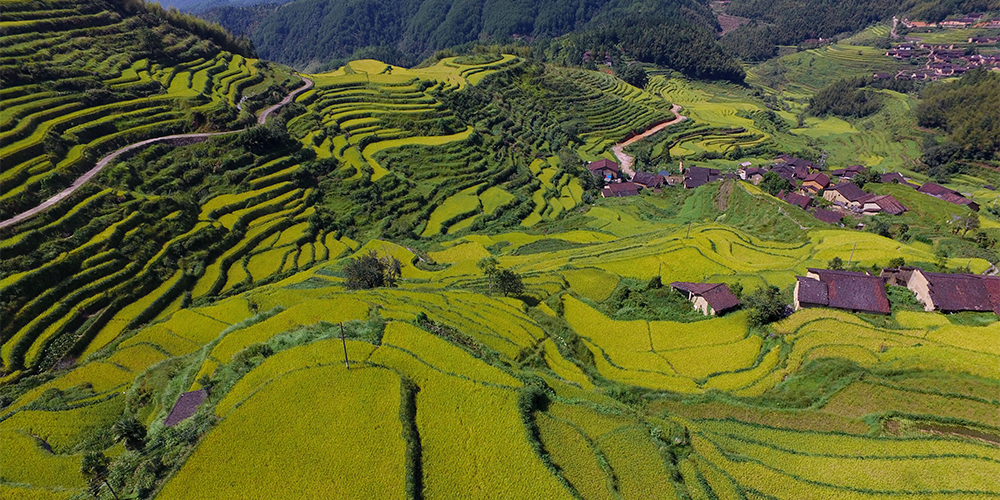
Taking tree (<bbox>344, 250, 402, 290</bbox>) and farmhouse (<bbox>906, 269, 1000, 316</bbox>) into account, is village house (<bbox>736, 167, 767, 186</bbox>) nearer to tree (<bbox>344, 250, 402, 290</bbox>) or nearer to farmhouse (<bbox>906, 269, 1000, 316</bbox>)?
farmhouse (<bbox>906, 269, 1000, 316</bbox>)

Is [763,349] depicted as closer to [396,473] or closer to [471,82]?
[396,473]

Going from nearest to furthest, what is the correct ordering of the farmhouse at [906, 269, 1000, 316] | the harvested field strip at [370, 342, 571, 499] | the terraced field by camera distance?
the harvested field strip at [370, 342, 571, 499], the terraced field, the farmhouse at [906, 269, 1000, 316]

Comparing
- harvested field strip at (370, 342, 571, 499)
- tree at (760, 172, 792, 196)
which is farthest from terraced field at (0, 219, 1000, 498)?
tree at (760, 172, 792, 196)

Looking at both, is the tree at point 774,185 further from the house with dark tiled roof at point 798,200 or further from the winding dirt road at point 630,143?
the winding dirt road at point 630,143

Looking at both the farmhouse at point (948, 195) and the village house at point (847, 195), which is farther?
the farmhouse at point (948, 195)

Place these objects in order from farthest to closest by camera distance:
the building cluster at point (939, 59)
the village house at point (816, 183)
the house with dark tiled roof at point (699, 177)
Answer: the building cluster at point (939, 59) → the house with dark tiled roof at point (699, 177) → the village house at point (816, 183)

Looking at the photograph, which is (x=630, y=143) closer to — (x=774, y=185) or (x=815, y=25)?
(x=774, y=185)

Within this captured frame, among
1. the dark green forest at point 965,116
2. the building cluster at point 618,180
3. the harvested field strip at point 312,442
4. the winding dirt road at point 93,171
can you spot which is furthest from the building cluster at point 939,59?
the harvested field strip at point 312,442
